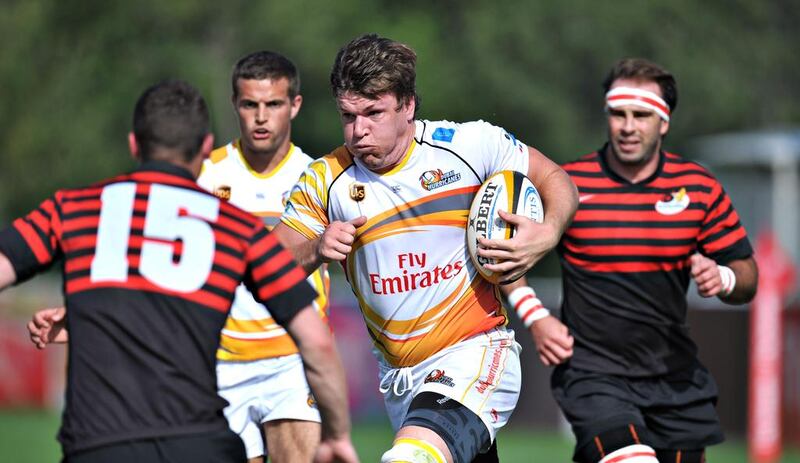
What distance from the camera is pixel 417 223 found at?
6625 millimetres

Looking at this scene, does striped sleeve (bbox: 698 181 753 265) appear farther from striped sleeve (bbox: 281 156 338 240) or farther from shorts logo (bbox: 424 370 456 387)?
striped sleeve (bbox: 281 156 338 240)

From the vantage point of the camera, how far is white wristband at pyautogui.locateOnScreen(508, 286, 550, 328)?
761 cm

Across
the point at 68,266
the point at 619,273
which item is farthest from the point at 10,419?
the point at 68,266

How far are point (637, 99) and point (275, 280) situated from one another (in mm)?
3196

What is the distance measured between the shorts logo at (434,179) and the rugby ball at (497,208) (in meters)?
0.16

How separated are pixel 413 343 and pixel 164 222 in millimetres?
1815

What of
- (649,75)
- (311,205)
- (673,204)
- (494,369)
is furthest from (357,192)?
(649,75)

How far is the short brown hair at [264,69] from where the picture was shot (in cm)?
809

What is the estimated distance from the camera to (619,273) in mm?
7668

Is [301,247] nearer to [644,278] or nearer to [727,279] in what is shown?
[644,278]

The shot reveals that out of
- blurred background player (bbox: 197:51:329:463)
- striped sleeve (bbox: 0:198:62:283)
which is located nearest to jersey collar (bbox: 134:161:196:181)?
striped sleeve (bbox: 0:198:62:283)

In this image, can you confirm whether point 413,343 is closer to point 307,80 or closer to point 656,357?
point 656,357

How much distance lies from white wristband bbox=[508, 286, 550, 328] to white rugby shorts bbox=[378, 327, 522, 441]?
694 mm

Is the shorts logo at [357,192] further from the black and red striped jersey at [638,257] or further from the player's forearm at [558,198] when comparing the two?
the black and red striped jersey at [638,257]
